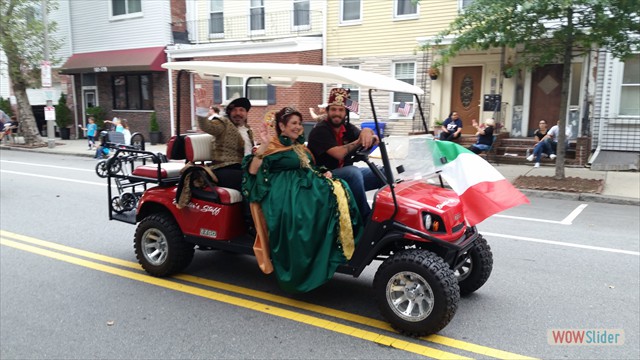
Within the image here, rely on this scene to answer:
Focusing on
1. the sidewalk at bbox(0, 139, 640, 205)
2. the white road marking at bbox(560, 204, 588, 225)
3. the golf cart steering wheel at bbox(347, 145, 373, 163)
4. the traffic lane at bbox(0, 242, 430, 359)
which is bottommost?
the traffic lane at bbox(0, 242, 430, 359)

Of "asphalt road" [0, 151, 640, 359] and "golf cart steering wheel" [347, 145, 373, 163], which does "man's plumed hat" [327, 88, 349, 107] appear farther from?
"asphalt road" [0, 151, 640, 359]

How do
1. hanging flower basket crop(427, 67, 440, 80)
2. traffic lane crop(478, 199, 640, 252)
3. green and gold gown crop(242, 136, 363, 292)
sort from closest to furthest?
green and gold gown crop(242, 136, 363, 292) < traffic lane crop(478, 199, 640, 252) < hanging flower basket crop(427, 67, 440, 80)

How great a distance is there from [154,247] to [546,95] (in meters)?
13.6

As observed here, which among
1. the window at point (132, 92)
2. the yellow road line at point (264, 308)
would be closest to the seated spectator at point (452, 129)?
the yellow road line at point (264, 308)

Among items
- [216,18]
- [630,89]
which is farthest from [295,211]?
[216,18]

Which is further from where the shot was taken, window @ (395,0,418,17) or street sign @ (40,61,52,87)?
street sign @ (40,61,52,87)

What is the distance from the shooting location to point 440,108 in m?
17.0

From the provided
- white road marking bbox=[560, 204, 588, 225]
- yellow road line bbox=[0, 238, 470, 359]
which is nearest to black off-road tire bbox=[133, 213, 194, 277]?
yellow road line bbox=[0, 238, 470, 359]

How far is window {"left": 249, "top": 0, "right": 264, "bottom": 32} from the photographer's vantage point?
66.4ft

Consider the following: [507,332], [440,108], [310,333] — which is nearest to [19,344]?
[310,333]

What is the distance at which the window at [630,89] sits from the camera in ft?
46.8

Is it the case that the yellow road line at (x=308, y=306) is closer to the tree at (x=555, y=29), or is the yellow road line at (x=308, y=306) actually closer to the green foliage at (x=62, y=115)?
the tree at (x=555, y=29)

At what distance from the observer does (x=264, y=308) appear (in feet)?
15.1

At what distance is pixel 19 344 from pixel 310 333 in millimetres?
2328
